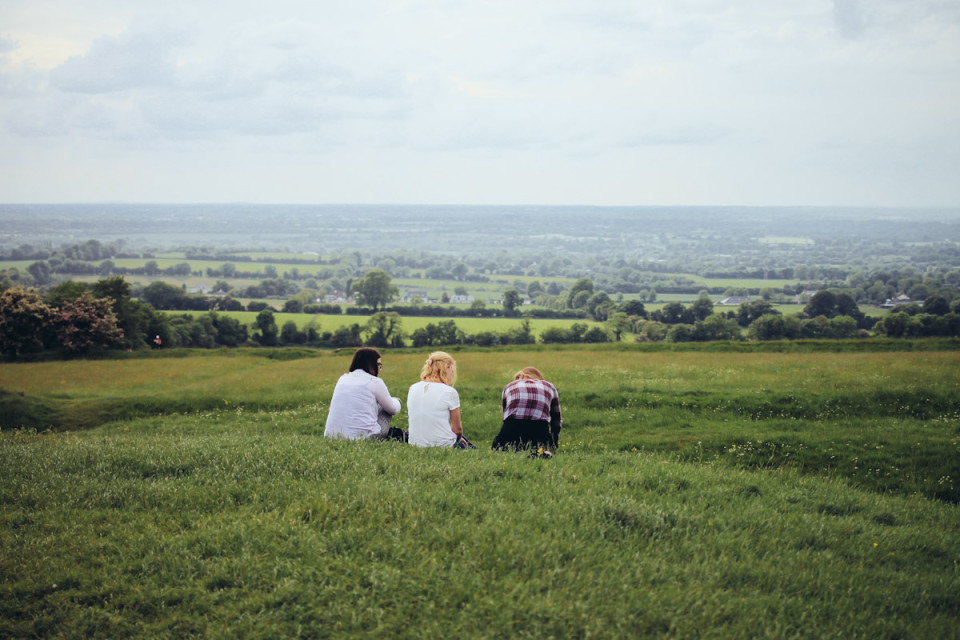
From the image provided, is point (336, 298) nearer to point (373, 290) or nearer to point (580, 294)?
point (373, 290)

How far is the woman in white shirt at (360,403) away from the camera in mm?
10047

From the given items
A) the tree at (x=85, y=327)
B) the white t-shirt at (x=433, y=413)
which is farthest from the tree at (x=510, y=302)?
the white t-shirt at (x=433, y=413)

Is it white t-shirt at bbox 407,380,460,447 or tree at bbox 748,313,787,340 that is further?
tree at bbox 748,313,787,340

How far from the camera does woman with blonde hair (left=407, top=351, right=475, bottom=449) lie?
32.1 ft

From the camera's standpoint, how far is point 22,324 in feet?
145

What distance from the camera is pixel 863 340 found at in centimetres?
3781

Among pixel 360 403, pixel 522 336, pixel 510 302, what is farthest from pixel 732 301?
pixel 360 403

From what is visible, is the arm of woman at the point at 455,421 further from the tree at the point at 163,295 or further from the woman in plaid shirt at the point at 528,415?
the tree at the point at 163,295

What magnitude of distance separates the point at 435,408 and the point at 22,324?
160 ft

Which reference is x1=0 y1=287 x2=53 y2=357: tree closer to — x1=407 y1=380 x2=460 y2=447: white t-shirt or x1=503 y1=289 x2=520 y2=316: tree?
x1=407 y1=380 x2=460 y2=447: white t-shirt

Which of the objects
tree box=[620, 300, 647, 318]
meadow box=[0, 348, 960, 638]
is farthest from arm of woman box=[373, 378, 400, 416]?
tree box=[620, 300, 647, 318]

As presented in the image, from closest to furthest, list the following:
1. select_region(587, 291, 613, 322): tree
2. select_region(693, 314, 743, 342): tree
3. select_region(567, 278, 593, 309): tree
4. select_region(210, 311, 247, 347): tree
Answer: select_region(693, 314, 743, 342): tree, select_region(210, 311, 247, 347): tree, select_region(587, 291, 613, 322): tree, select_region(567, 278, 593, 309): tree

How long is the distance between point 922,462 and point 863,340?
101 feet

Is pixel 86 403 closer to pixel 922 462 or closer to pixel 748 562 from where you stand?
pixel 748 562
